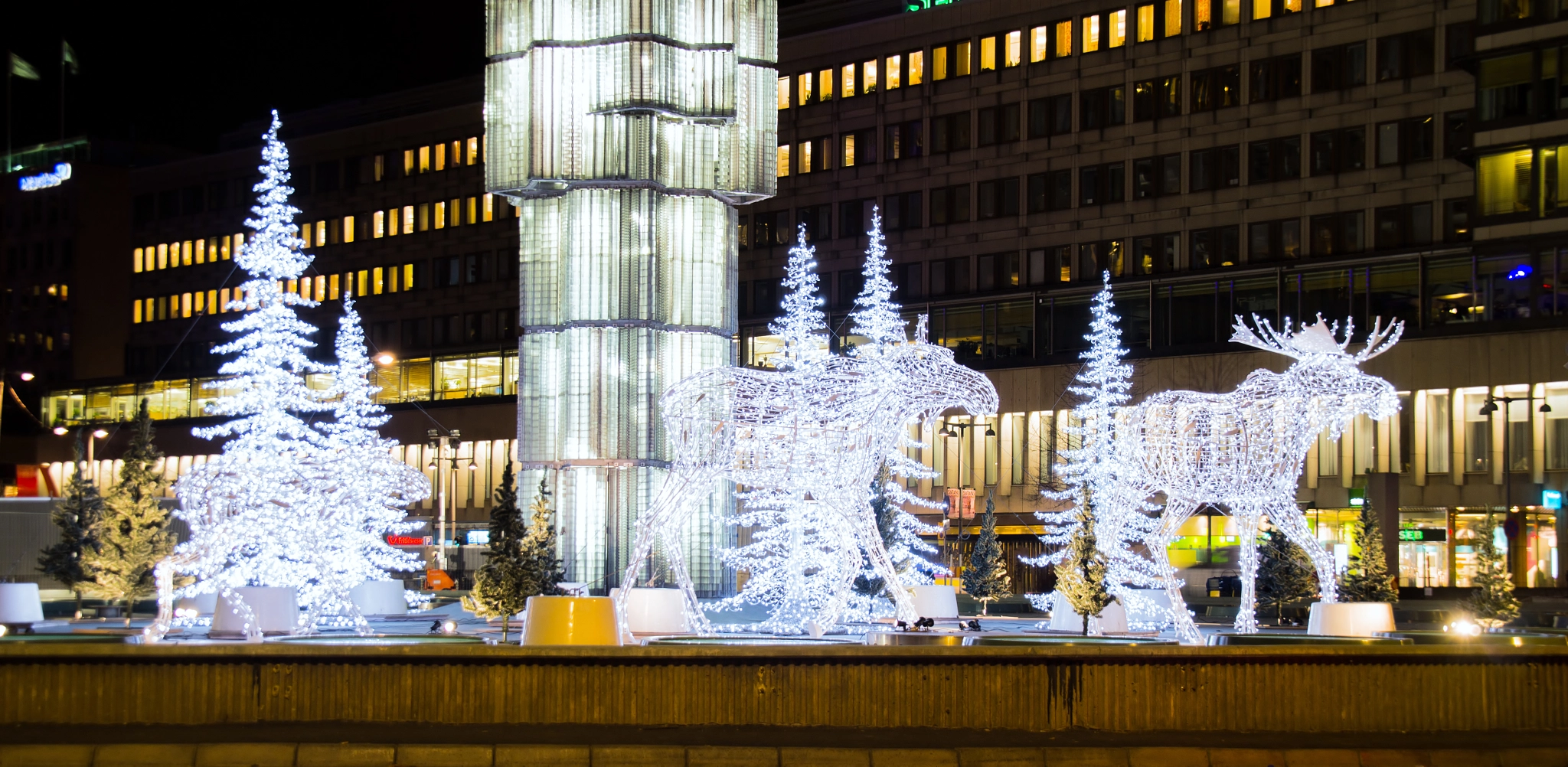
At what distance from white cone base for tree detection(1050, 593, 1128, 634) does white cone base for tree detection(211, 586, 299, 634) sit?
1312 centimetres

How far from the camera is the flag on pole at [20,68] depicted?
73.9 metres

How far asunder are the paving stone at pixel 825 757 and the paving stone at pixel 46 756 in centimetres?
593

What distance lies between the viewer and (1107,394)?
45.9 m

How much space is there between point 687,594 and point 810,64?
47135 mm

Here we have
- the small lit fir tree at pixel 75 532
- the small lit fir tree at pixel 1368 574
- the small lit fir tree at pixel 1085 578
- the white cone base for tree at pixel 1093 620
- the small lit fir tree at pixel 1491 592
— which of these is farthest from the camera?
the small lit fir tree at pixel 75 532

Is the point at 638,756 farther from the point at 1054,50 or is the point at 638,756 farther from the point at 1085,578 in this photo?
the point at 1054,50

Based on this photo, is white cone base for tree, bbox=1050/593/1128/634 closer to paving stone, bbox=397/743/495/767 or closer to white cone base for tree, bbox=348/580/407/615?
white cone base for tree, bbox=348/580/407/615

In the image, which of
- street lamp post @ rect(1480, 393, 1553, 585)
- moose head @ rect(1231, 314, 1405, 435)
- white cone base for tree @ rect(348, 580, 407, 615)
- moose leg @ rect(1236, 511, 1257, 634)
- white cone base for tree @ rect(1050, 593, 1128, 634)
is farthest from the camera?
street lamp post @ rect(1480, 393, 1553, 585)

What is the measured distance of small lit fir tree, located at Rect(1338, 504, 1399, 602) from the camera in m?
28.1

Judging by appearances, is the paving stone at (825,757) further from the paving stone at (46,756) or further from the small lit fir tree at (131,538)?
the small lit fir tree at (131,538)

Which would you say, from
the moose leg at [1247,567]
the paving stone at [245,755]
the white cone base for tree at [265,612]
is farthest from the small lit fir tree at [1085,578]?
the paving stone at [245,755]

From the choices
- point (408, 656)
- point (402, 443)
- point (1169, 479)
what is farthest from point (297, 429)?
point (402, 443)

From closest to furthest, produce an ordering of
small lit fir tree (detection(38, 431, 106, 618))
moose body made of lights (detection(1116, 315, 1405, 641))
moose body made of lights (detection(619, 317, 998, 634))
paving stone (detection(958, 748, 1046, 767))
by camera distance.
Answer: paving stone (detection(958, 748, 1046, 767)), moose body made of lights (detection(619, 317, 998, 634)), moose body made of lights (detection(1116, 315, 1405, 641)), small lit fir tree (detection(38, 431, 106, 618))

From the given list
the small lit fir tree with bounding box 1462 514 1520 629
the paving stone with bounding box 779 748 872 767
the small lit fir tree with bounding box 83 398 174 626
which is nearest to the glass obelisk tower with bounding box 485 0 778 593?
the small lit fir tree with bounding box 83 398 174 626
